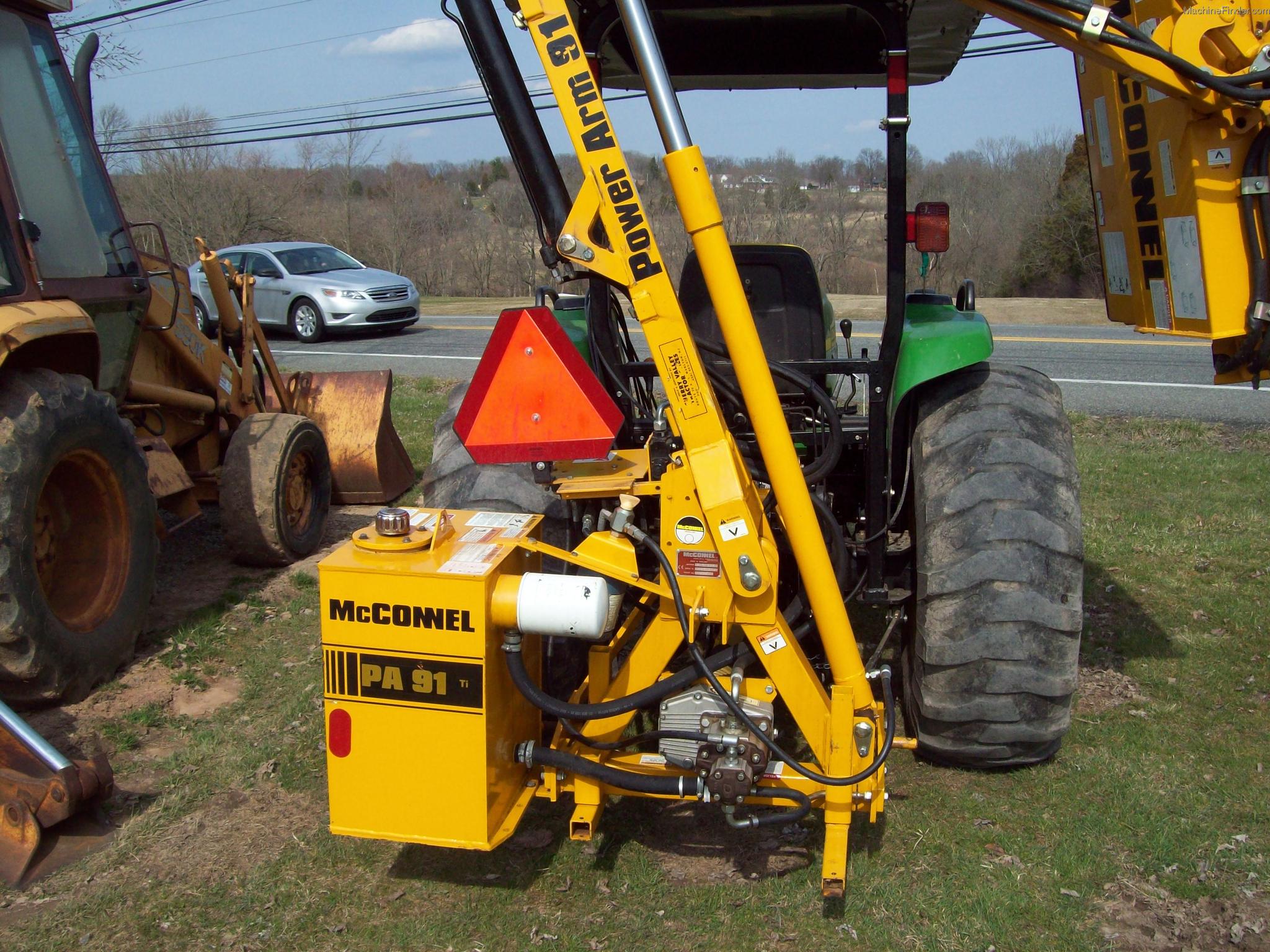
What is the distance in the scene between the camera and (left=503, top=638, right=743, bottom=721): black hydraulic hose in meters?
2.87

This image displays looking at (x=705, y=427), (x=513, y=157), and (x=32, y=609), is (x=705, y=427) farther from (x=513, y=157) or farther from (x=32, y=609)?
(x=32, y=609)

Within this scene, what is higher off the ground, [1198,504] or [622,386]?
[622,386]

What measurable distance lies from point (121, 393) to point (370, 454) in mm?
1838

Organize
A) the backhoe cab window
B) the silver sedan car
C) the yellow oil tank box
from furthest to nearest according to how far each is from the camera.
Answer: the silver sedan car
the backhoe cab window
the yellow oil tank box

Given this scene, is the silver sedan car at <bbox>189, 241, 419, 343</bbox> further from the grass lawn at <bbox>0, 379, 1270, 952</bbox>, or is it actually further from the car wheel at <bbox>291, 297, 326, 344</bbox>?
the grass lawn at <bbox>0, 379, 1270, 952</bbox>

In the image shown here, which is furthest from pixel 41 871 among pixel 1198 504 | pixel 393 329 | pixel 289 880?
pixel 393 329

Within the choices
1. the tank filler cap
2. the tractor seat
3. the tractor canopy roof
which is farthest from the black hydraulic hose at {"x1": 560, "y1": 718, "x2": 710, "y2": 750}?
the tractor canopy roof

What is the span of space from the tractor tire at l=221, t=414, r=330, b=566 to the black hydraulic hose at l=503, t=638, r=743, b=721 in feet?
10.7

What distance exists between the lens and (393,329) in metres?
17.9

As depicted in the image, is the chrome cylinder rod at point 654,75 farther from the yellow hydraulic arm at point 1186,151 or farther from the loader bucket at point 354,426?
the loader bucket at point 354,426

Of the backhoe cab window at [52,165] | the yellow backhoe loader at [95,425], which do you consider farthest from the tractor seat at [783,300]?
the backhoe cab window at [52,165]

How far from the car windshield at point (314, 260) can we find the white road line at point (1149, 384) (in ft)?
40.1

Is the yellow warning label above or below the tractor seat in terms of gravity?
below

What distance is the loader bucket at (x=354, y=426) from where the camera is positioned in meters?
7.00
